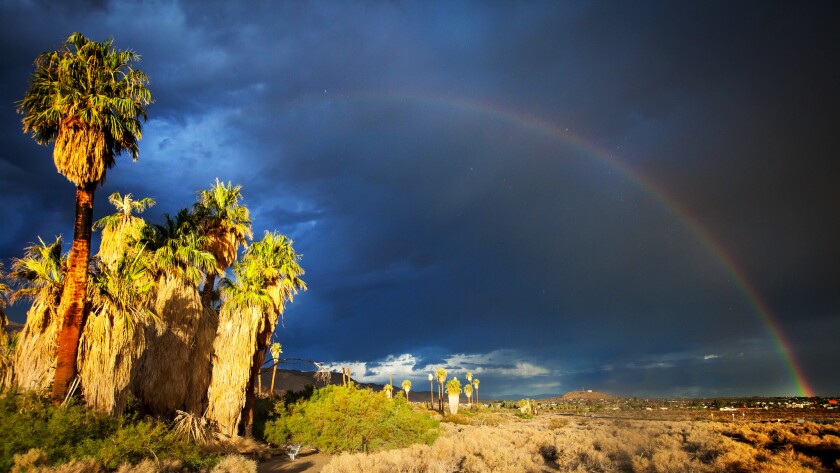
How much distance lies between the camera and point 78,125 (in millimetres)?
16578

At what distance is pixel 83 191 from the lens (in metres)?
16.8

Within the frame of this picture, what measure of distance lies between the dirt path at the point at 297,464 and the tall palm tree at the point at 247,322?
99.5 inches

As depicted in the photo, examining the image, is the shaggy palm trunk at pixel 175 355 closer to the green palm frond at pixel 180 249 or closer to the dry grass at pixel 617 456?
the green palm frond at pixel 180 249

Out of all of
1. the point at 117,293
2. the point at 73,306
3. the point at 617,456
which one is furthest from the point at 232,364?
the point at 617,456

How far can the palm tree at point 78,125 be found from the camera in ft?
51.6

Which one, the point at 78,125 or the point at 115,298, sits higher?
the point at 78,125

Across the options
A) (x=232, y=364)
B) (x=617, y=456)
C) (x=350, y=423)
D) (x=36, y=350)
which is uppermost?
(x=36, y=350)

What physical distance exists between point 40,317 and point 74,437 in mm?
6305

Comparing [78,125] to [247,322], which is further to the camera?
[247,322]

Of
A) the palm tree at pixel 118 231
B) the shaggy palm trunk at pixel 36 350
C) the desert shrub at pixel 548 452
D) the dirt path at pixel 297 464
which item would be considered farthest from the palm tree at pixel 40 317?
the desert shrub at pixel 548 452

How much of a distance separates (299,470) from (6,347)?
12.8 metres

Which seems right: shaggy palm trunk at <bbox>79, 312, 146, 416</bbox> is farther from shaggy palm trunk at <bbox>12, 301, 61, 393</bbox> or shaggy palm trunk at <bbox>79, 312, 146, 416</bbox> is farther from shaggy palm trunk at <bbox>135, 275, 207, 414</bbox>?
shaggy palm trunk at <bbox>135, 275, 207, 414</bbox>

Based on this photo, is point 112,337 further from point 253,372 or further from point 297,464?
point 297,464

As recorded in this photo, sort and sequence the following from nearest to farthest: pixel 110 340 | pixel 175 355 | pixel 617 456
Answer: pixel 110 340
pixel 175 355
pixel 617 456
